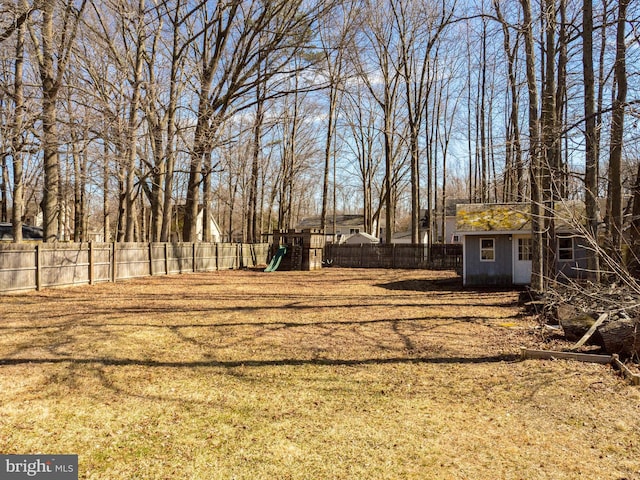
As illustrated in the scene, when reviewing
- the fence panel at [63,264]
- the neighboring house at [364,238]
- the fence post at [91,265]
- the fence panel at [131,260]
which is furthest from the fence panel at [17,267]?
the neighboring house at [364,238]

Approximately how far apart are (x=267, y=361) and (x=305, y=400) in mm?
1591

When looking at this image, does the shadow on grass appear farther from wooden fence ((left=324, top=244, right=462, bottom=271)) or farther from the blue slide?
wooden fence ((left=324, top=244, right=462, bottom=271))

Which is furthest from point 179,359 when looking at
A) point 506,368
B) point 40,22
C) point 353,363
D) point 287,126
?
point 287,126

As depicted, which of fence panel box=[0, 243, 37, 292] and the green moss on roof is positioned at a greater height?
the green moss on roof

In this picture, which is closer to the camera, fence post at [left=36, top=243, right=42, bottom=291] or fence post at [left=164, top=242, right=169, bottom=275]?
fence post at [left=36, top=243, right=42, bottom=291]

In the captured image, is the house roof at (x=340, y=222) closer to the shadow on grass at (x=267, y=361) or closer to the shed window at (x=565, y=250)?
the shed window at (x=565, y=250)

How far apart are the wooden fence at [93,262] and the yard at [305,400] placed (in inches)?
134

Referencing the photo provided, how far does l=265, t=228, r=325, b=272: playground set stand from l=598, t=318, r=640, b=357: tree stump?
59.2 ft

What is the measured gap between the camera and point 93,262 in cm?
1498

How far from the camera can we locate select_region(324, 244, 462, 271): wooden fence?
25969mm

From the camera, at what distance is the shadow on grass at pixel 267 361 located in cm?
586

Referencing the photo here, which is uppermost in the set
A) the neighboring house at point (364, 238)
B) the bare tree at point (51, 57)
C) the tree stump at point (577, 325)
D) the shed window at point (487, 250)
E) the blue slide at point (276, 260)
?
the bare tree at point (51, 57)

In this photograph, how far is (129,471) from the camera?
Answer: 321 cm

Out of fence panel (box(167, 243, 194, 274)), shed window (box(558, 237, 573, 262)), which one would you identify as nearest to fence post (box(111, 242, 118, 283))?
fence panel (box(167, 243, 194, 274))
